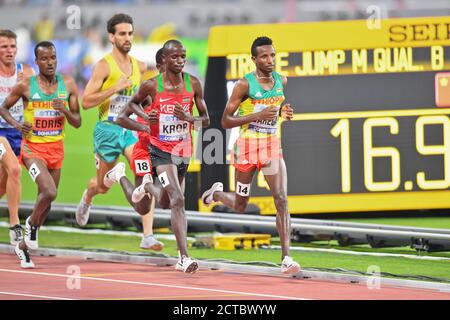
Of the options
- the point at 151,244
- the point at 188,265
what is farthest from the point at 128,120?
the point at 188,265

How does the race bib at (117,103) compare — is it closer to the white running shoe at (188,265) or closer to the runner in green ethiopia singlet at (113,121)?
the runner in green ethiopia singlet at (113,121)

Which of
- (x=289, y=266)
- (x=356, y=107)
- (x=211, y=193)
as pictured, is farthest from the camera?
(x=356, y=107)

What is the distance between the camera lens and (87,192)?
645 inches

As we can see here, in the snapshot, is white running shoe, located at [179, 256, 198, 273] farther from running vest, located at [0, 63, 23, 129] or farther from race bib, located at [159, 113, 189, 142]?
running vest, located at [0, 63, 23, 129]

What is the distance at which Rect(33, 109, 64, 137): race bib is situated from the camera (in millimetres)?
14805

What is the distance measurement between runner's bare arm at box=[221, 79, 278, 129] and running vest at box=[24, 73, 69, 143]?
209 cm

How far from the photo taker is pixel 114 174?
51.2 feet

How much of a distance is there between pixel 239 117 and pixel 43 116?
7.93 feet

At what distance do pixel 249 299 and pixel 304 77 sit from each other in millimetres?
6475

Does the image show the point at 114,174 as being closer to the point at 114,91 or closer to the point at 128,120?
the point at 114,91

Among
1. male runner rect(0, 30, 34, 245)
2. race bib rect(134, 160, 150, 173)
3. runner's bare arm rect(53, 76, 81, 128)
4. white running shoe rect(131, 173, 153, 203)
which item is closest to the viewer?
white running shoe rect(131, 173, 153, 203)

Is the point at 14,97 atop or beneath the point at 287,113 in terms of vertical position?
atop

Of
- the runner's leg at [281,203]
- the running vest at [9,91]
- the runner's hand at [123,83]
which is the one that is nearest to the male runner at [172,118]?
the runner's leg at [281,203]

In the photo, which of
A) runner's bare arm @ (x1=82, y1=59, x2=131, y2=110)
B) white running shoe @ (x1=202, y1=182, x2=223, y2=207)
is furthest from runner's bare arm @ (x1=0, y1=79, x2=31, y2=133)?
white running shoe @ (x1=202, y1=182, x2=223, y2=207)
